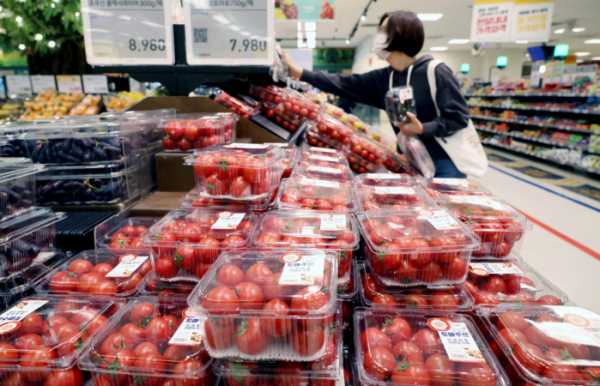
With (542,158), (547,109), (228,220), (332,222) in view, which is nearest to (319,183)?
(332,222)

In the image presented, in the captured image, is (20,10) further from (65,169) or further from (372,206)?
(372,206)

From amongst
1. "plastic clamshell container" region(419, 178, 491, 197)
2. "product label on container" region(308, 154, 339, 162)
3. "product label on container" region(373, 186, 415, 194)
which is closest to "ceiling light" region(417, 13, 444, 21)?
"product label on container" region(308, 154, 339, 162)

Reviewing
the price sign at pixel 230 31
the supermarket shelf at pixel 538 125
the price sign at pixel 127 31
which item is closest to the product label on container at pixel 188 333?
the price sign at pixel 230 31

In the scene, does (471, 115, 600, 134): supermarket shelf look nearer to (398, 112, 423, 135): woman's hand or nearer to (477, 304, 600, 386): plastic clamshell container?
(398, 112, 423, 135): woman's hand

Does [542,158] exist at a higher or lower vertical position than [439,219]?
lower

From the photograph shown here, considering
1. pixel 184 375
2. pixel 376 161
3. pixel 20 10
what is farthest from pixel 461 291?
pixel 20 10

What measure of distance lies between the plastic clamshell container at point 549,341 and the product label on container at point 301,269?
55 centimetres

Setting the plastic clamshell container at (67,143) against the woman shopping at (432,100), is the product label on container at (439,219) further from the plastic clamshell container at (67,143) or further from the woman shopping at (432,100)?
the plastic clamshell container at (67,143)

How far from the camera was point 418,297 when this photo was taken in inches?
47.5

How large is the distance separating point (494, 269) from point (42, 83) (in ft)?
20.6

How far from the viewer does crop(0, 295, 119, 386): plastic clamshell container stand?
957 mm

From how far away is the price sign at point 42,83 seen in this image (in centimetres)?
532

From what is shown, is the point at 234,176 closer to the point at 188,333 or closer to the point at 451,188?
the point at 188,333

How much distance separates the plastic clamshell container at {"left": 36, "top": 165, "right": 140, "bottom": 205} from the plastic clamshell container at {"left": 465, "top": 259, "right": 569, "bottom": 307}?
68.1 inches
